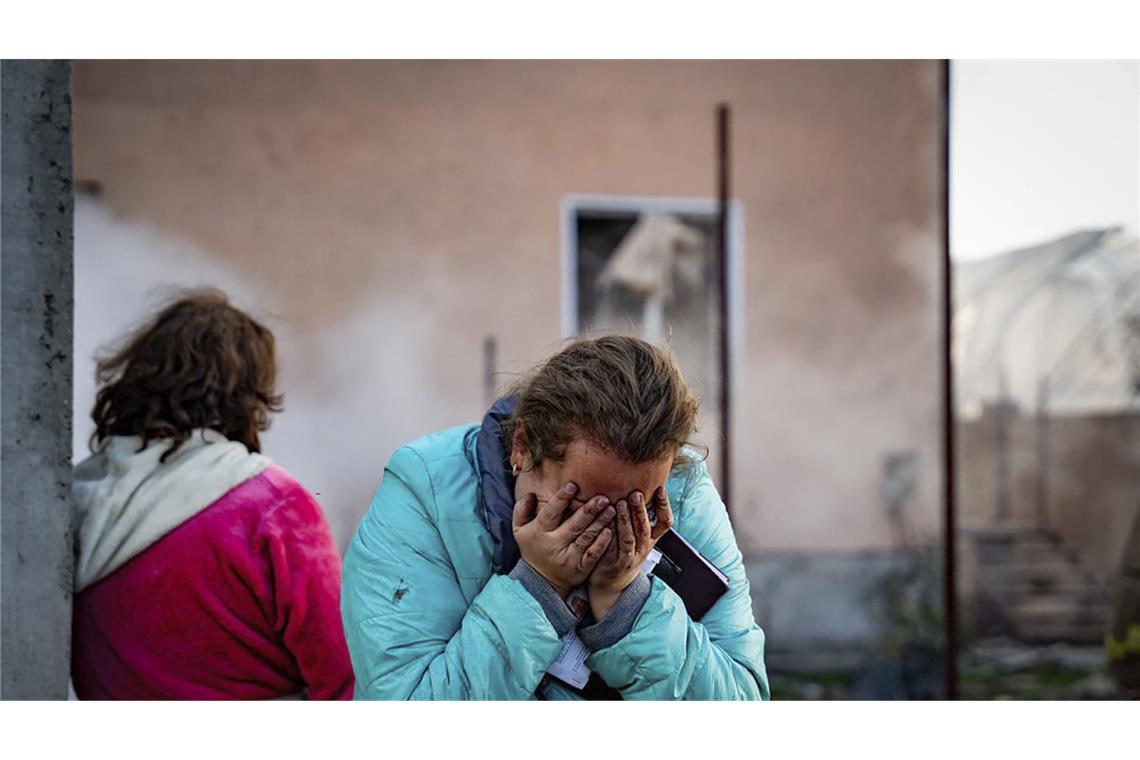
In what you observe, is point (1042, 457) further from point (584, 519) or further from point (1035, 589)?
point (584, 519)

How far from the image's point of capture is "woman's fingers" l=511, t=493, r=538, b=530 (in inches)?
86.1

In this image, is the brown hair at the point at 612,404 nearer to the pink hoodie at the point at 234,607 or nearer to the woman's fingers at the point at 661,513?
the woman's fingers at the point at 661,513

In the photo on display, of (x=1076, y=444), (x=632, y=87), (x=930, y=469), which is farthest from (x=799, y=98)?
(x=1076, y=444)

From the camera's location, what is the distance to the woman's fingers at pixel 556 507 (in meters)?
2.15

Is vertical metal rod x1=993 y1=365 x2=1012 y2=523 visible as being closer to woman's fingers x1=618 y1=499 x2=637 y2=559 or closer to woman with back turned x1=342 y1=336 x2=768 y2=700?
woman with back turned x1=342 y1=336 x2=768 y2=700

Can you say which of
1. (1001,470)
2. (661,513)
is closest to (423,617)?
(661,513)

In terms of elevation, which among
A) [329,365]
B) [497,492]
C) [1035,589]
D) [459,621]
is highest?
[329,365]

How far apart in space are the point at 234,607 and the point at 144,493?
36 cm

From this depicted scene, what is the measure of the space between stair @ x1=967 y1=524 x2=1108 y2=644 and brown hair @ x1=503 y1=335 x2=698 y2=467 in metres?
6.46

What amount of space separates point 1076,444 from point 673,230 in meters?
3.32

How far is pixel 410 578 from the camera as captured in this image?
227cm

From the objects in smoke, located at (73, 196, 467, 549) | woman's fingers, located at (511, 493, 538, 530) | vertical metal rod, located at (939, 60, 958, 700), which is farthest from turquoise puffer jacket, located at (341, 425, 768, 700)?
smoke, located at (73, 196, 467, 549)

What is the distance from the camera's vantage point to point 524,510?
2.19 metres
